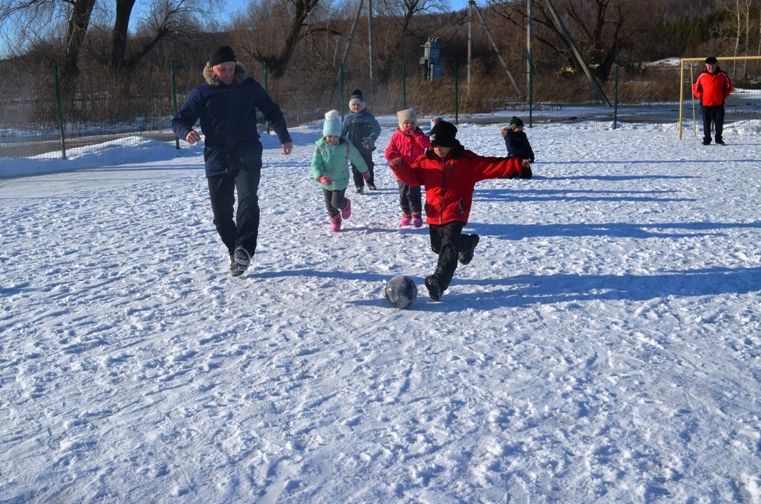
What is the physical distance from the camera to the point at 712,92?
50.7 ft

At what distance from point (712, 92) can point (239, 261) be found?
1231 cm

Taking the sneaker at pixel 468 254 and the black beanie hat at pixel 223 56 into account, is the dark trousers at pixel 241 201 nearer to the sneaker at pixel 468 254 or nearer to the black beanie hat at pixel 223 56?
the black beanie hat at pixel 223 56

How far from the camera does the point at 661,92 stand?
33.2m

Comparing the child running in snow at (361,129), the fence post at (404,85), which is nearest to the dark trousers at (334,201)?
the child running in snow at (361,129)

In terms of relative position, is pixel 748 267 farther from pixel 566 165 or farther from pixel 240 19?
pixel 240 19

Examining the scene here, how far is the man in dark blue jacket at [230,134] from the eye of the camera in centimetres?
610

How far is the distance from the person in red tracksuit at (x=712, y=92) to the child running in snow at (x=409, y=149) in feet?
30.0

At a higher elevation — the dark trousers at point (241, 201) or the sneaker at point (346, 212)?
the dark trousers at point (241, 201)

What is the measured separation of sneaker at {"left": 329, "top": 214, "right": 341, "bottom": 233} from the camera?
8.22 meters

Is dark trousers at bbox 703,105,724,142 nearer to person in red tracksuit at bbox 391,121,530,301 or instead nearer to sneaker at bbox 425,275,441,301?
person in red tracksuit at bbox 391,121,530,301

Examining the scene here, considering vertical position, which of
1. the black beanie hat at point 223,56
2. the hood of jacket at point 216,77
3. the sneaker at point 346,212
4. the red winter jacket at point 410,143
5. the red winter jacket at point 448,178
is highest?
the black beanie hat at point 223,56

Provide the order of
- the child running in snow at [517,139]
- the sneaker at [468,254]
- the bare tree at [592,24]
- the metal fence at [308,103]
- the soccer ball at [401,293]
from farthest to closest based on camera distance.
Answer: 1. the bare tree at [592,24]
2. the metal fence at [308,103]
3. the child running in snow at [517,139]
4. the sneaker at [468,254]
5. the soccer ball at [401,293]

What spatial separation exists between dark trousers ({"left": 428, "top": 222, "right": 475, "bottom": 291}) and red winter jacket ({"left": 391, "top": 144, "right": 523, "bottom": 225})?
0.20ft

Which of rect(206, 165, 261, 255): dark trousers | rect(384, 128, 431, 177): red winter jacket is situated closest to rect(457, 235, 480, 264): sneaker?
rect(206, 165, 261, 255): dark trousers
